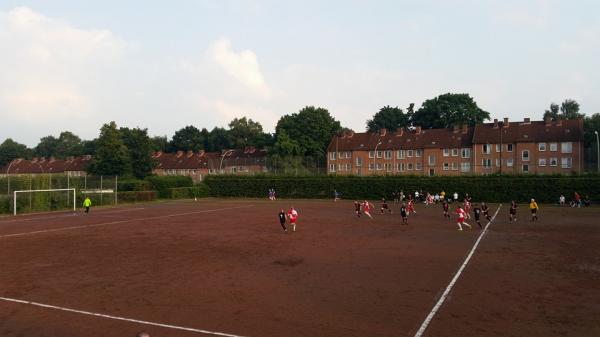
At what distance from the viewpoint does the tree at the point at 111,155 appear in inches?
3369

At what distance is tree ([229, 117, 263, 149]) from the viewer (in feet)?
440

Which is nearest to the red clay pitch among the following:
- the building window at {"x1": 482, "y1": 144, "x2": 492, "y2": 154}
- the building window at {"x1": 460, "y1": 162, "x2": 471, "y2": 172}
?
the building window at {"x1": 482, "y1": 144, "x2": 492, "y2": 154}

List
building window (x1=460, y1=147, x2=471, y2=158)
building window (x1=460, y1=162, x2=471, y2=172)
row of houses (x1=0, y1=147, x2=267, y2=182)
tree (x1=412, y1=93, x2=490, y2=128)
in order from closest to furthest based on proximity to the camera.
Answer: building window (x1=460, y1=162, x2=471, y2=172), building window (x1=460, y1=147, x2=471, y2=158), row of houses (x1=0, y1=147, x2=267, y2=182), tree (x1=412, y1=93, x2=490, y2=128)

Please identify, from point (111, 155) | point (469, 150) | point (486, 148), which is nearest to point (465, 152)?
point (469, 150)

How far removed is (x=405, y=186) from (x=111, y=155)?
182 ft

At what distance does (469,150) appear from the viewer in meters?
84.6

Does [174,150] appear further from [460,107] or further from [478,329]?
[478,329]

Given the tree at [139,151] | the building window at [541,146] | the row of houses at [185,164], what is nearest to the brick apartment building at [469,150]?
the building window at [541,146]

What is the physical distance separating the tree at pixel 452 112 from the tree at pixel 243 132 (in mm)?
48786

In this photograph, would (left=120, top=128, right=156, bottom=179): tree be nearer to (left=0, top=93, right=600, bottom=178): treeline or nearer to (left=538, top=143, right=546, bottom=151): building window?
(left=0, top=93, right=600, bottom=178): treeline

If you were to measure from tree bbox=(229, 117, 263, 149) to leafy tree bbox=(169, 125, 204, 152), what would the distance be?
1260cm

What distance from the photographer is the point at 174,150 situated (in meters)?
147

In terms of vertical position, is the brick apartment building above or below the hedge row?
above

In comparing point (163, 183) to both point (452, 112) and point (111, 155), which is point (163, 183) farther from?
point (452, 112)
